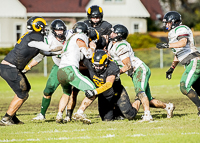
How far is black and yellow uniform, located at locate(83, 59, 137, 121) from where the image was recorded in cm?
760

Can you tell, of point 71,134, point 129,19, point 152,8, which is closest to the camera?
point 71,134

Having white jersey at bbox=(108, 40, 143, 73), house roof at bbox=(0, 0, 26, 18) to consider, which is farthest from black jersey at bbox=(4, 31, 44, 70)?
house roof at bbox=(0, 0, 26, 18)

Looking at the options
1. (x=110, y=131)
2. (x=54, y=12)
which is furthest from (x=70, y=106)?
(x=54, y=12)

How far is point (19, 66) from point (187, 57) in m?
3.30

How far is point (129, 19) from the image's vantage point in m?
33.0

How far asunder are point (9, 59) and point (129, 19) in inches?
1019

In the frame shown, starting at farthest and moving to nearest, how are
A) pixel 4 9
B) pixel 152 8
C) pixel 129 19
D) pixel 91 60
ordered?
pixel 152 8 < pixel 129 19 < pixel 4 9 < pixel 91 60

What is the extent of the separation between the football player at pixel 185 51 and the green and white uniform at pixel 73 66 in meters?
1.68

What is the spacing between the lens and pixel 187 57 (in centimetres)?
827

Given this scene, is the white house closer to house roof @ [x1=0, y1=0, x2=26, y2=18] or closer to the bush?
house roof @ [x1=0, y1=0, x2=26, y2=18]

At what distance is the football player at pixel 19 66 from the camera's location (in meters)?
7.58

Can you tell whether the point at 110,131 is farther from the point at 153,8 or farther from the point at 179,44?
the point at 153,8

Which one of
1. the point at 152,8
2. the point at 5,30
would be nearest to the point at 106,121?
the point at 5,30

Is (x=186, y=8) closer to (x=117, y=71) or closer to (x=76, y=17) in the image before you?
(x=76, y=17)
